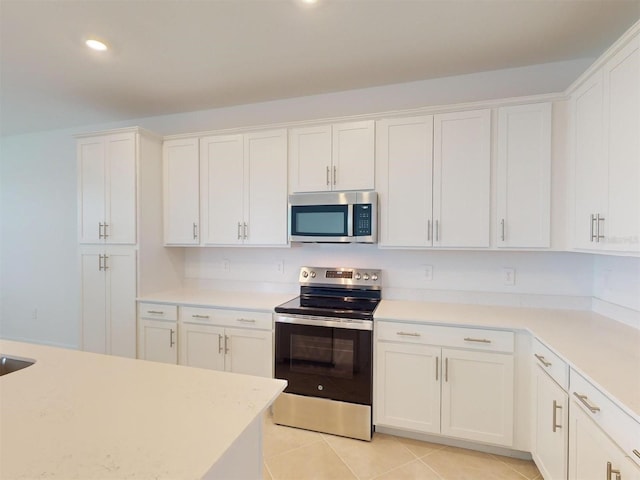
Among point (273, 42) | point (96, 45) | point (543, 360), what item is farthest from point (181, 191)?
point (543, 360)

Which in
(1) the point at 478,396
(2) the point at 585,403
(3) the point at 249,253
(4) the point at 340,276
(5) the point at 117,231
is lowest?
(1) the point at 478,396

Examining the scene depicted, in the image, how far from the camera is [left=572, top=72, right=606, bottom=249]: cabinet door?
178cm

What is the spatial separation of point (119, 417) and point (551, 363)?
6.28 ft

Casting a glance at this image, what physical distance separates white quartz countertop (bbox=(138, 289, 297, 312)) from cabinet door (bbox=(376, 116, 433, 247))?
3.44 ft

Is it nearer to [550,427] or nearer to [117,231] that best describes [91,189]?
[117,231]

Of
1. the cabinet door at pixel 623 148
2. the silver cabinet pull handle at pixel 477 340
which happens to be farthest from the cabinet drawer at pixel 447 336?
the cabinet door at pixel 623 148

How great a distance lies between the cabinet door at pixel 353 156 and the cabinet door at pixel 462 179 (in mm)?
482

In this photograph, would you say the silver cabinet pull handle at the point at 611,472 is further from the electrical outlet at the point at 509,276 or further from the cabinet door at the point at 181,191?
the cabinet door at the point at 181,191

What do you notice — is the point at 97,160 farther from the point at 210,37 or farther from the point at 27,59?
the point at 210,37

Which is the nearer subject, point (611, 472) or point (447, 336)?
point (611, 472)

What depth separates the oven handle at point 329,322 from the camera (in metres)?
2.24

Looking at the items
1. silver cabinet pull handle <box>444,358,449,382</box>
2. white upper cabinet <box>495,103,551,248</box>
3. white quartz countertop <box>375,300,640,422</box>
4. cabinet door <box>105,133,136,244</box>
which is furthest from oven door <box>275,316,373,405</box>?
cabinet door <box>105,133,136,244</box>

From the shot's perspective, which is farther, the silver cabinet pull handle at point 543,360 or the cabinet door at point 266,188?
the cabinet door at point 266,188

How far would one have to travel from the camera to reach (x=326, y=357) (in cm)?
233
